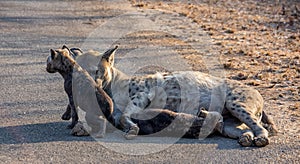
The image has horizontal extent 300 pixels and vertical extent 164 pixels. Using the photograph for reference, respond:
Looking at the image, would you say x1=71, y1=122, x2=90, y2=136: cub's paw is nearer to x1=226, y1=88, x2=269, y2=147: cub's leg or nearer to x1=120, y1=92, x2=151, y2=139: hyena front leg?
x1=120, y1=92, x2=151, y2=139: hyena front leg

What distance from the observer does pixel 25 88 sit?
8.87 meters

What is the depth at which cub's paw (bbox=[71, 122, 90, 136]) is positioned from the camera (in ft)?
21.8

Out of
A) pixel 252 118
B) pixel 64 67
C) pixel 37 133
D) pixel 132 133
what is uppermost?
pixel 64 67

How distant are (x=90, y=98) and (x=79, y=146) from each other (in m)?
0.59

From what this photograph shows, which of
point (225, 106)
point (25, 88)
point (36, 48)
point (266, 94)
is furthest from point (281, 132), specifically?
point (36, 48)

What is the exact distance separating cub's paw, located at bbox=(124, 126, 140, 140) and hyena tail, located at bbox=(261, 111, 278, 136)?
4.75 ft

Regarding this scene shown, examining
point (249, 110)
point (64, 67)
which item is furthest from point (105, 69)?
point (249, 110)

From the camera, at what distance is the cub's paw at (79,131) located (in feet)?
21.8

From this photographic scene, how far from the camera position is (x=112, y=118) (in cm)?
685

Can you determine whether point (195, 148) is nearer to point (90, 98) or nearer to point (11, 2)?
point (90, 98)

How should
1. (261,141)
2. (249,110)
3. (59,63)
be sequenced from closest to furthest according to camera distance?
(261,141) → (59,63) → (249,110)

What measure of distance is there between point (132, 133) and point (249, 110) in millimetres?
1298

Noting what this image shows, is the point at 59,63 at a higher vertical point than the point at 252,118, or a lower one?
higher

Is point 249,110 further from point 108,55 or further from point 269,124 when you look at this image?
point 108,55
